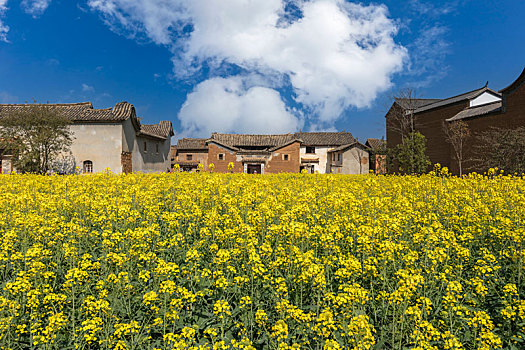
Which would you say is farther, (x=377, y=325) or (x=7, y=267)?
(x=7, y=267)

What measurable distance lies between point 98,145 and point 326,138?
41903mm

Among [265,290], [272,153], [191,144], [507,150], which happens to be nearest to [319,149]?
[272,153]

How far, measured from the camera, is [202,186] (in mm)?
9125

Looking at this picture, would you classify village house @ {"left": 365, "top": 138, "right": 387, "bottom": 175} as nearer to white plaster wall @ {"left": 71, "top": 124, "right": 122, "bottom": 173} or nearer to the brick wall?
the brick wall

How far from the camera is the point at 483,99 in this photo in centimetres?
3456

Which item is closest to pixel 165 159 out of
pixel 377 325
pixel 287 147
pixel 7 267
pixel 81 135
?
pixel 81 135

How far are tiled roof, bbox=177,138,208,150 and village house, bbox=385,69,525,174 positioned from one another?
36.3m

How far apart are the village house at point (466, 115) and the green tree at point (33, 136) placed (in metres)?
38.2

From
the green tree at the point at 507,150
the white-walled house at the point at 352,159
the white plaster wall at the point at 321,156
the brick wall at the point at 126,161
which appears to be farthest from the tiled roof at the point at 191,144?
the green tree at the point at 507,150

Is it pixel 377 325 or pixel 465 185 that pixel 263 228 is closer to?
pixel 377 325

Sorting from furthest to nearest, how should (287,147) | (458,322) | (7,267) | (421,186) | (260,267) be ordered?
(287,147) → (421,186) → (7,267) → (260,267) → (458,322)

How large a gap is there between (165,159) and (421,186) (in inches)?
1500

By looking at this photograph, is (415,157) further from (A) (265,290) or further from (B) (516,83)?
(A) (265,290)

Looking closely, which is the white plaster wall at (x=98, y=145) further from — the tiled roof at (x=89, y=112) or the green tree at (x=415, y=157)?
the green tree at (x=415, y=157)
